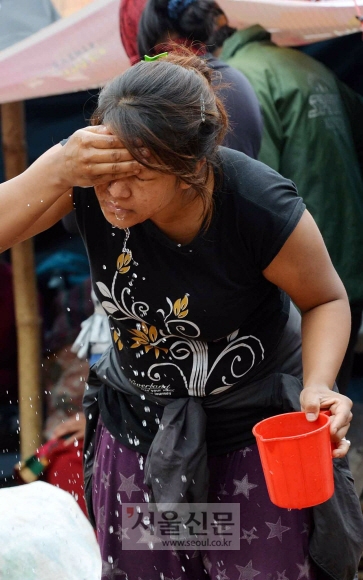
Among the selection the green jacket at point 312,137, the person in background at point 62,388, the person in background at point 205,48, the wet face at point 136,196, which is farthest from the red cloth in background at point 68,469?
the wet face at point 136,196

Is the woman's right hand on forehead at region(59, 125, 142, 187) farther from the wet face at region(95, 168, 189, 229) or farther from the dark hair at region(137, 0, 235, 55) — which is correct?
the dark hair at region(137, 0, 235, 55)

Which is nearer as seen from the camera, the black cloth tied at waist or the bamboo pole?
the black cloth tied at waist

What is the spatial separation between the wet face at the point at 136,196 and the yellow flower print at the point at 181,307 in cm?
24

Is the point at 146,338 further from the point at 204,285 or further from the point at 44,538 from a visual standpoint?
the point at 44,538

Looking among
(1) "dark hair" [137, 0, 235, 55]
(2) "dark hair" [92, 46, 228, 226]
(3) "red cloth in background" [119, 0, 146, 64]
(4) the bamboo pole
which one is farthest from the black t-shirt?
(4) the bamboo pole

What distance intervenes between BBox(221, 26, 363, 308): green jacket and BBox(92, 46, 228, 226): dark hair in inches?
63.5

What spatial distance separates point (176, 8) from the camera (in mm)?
3184

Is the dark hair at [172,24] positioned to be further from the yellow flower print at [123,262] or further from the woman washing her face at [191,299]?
the yellow flower print at [123,262]

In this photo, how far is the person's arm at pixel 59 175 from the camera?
187cm

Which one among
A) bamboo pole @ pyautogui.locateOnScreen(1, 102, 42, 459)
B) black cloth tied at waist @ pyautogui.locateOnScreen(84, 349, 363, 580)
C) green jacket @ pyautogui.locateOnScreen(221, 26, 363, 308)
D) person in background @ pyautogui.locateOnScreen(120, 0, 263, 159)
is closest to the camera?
black cloth tied at waist @ pyautogui.locateOnScreen(84, 349, 363, 580)

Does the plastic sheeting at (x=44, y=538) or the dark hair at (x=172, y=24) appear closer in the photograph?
the plastic sheeting at (x=44, y=538)

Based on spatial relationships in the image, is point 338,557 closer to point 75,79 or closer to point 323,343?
point 323,343

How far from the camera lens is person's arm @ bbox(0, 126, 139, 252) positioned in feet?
6.13

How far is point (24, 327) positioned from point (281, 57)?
187 centimetres
